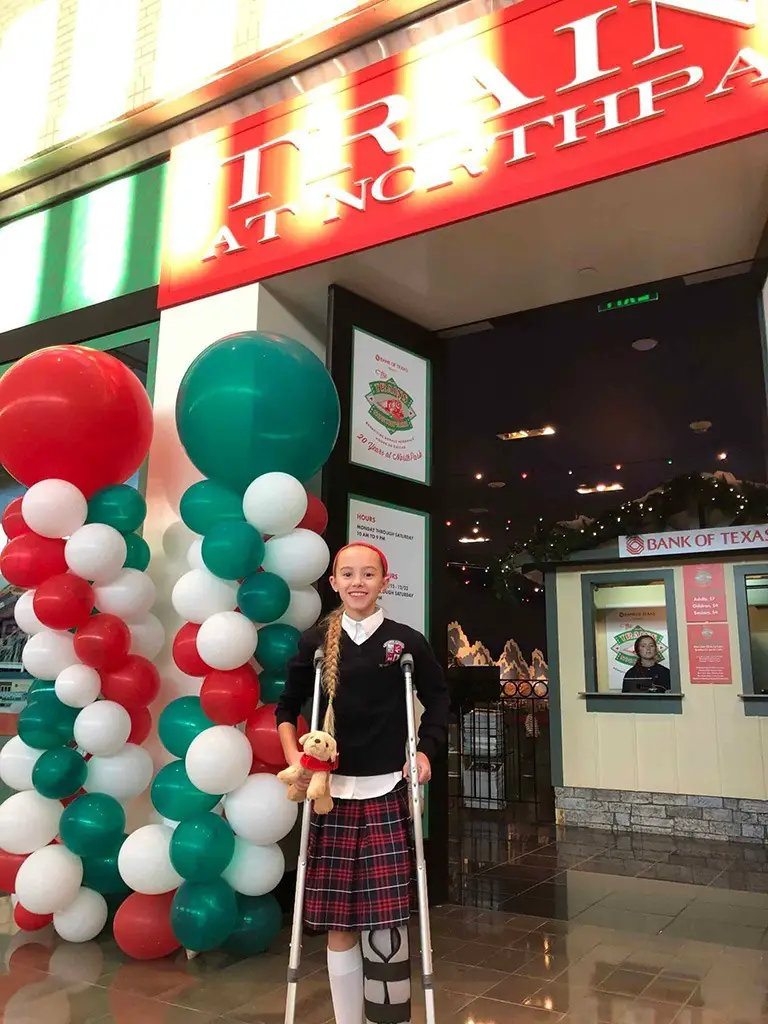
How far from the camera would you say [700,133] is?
325 centimetres

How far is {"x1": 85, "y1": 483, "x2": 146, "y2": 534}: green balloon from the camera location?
12.3 feet

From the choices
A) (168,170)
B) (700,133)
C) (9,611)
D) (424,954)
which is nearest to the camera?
(424,954)

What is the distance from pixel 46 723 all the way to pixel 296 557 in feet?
4.37

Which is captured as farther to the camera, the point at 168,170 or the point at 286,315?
the point at 168,170

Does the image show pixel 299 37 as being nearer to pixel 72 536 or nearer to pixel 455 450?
pixel 72 536

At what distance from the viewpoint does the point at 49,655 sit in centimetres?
362

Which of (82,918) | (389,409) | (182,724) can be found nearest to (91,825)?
(82,918)

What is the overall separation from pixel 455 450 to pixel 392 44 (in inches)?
194

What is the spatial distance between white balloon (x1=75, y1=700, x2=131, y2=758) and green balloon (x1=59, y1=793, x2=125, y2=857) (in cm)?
24

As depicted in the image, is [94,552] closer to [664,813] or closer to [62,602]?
[62,602]

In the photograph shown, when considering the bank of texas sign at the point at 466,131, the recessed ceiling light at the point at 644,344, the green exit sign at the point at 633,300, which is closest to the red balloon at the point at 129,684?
the bank of texas sign at the point at 466,131

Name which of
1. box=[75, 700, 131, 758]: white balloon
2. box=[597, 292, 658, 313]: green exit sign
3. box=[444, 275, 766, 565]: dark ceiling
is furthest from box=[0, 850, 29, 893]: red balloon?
box=[597, 292, 658, 313]: green exit sign

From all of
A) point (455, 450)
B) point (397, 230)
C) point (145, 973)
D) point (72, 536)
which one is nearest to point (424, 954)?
point (145, 973)

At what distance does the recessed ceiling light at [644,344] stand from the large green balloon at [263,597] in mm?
3818
